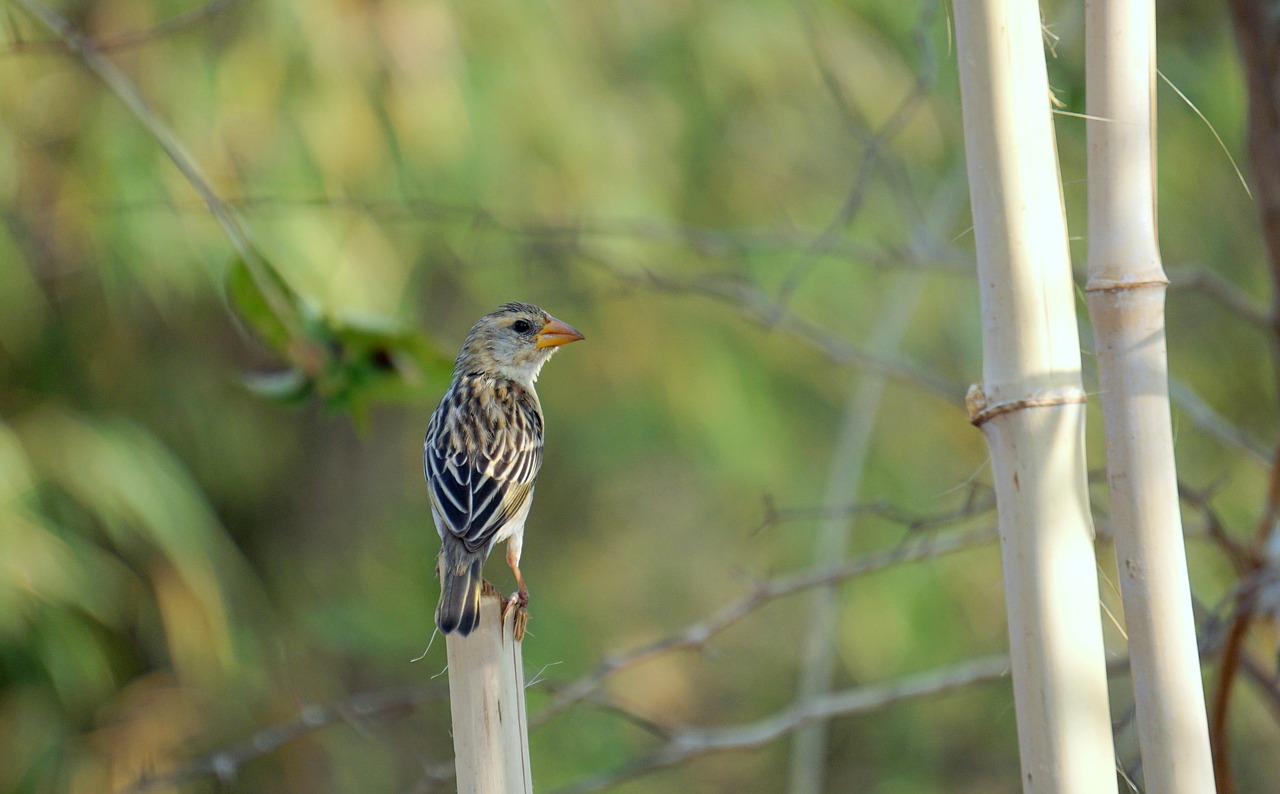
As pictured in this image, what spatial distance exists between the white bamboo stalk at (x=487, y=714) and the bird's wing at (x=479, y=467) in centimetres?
72

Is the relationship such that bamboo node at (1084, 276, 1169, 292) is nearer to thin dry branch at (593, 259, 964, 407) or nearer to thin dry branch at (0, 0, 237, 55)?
thin dry branch at (0, 0, 237, 55)

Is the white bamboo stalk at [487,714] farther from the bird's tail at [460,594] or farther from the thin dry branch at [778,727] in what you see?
the thin dry branch at [778,727]

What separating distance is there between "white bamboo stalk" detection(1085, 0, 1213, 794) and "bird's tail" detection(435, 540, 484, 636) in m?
0.79

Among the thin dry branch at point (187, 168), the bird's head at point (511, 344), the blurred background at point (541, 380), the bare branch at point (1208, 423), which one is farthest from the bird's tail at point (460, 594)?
the blurred background at point (541, 380)

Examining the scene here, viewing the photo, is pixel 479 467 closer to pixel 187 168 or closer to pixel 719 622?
pixel 719 622

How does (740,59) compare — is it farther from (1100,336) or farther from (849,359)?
(1100,336)

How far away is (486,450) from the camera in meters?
2.62

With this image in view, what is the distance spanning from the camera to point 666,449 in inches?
277

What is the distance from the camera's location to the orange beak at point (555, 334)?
305 cm

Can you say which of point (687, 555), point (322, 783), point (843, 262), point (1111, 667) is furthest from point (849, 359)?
point (322, 783)

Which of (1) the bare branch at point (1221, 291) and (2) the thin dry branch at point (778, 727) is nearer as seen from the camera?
(2) the thin dry branch at point (778, 727)

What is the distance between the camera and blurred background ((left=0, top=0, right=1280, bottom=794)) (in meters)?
5.50

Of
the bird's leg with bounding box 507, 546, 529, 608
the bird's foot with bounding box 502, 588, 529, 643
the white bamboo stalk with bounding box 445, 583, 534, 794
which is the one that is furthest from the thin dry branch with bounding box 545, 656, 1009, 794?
the white bamboo stalk with bounding box 445, 583, 534, 794

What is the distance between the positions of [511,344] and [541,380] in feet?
12.6
